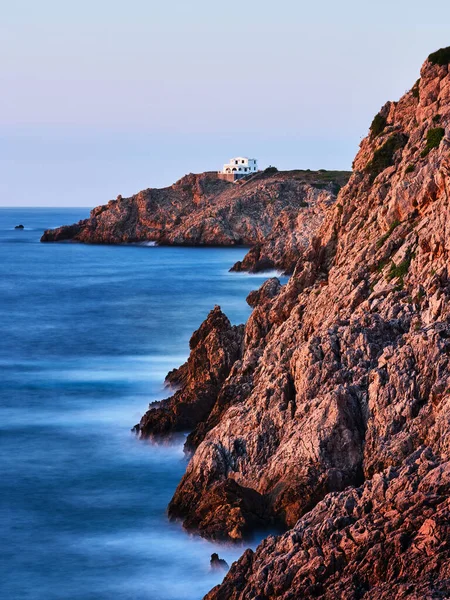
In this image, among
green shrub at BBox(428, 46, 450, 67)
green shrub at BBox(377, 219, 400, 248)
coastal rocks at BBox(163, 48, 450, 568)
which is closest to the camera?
coastal rocks at BBox(163, 48, 450, 568)

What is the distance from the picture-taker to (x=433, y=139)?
36812 millimetres

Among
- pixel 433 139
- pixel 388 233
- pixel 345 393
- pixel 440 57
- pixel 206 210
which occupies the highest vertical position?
pixel 440 57

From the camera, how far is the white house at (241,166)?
189 meters

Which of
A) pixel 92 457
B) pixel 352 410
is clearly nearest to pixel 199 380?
pixel 92 457

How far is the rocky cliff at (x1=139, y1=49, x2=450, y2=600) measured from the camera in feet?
61.8

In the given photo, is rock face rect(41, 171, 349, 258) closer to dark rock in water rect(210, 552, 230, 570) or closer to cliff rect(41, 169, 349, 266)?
cliff rect(41, 169, 349, 266)

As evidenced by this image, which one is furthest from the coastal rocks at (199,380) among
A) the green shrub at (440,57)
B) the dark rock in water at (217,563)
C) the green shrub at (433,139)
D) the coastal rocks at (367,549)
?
the coastal rocks at (367,549)

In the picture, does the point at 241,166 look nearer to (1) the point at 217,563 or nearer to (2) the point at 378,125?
(2) the point at 378,125

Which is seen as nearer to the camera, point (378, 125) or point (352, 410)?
point (352, 410)

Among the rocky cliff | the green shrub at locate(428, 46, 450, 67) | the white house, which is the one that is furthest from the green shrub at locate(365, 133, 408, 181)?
the white house

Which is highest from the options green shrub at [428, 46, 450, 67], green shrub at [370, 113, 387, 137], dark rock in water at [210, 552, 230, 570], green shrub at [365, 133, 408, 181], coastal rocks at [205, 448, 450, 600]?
green shrub at [428, 46, 450, 67]

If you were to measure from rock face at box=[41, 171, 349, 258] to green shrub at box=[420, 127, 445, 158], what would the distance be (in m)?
107

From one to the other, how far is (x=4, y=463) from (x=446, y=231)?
1565 cm

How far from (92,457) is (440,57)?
21.7 m
